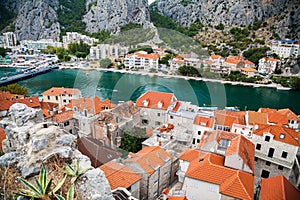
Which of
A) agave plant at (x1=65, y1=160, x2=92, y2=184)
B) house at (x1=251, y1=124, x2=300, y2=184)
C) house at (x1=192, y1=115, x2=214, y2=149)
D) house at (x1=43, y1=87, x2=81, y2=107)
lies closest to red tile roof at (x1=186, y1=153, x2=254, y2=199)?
house at (x1=251, y1=124, x2=300, y2=184)

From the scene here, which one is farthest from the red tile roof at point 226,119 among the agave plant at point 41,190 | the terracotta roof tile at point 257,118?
the agave plant at point 41,190

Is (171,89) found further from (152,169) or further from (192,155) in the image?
(152,169)

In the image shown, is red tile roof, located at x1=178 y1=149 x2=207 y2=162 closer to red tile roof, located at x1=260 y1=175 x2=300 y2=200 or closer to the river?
red tile roof, located at x1=260 y1=175 x2=300 y2=200

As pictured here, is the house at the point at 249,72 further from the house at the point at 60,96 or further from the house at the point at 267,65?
the house at the point at 60,96

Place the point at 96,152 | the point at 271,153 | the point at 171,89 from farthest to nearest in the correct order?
the point at 171,89 → the point at 271,153 → the point at 96,152

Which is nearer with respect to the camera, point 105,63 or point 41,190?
point 41,190

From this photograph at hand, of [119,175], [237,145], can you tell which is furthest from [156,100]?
[119,175]
